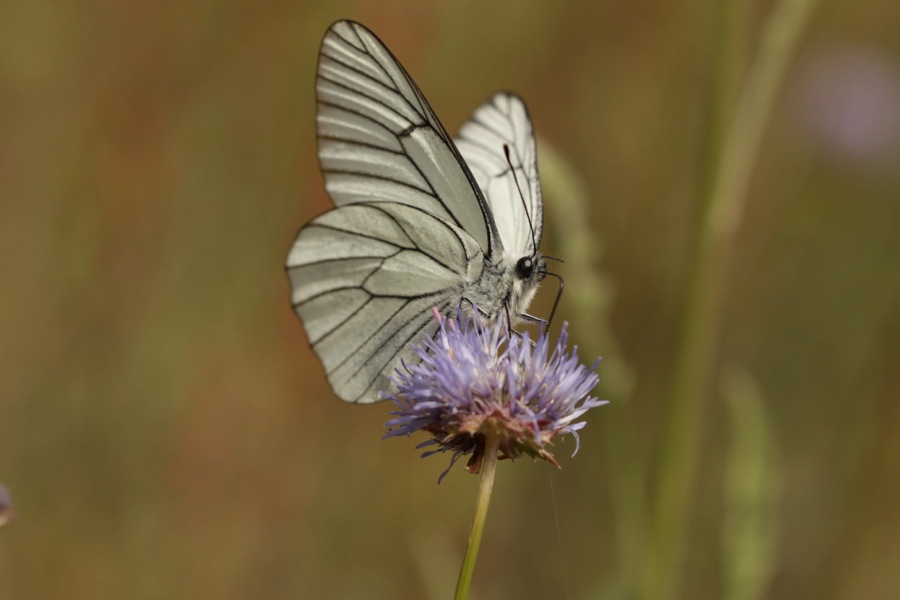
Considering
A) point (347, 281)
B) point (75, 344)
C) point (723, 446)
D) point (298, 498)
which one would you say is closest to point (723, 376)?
point (723, 446)

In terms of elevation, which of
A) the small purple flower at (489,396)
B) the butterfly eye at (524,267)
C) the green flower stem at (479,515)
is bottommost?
the green flower stem at (479,515)

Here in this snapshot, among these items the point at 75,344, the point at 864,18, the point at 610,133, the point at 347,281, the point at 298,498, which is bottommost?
the point at 298,498

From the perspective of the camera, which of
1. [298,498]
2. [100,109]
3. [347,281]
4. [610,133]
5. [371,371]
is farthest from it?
[610,133]

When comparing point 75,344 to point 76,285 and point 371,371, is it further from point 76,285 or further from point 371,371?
point 371,371

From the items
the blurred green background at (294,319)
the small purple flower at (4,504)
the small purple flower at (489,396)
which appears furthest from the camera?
the blurred green background at (294,319)

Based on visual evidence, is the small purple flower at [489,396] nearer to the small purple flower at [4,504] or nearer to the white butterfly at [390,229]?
the white butterfly at [390,229]

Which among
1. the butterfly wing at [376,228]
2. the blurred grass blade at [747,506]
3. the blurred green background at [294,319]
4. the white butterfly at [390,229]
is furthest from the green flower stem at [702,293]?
the blurred green background at [294,319]
